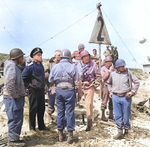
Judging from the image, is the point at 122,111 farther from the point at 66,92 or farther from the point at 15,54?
the point at 15,54

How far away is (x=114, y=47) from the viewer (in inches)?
430

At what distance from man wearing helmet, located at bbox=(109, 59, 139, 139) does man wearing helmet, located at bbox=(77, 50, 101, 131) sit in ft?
2.26

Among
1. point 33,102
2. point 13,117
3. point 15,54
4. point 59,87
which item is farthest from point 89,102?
point 15,54

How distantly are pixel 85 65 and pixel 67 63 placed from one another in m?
1.04

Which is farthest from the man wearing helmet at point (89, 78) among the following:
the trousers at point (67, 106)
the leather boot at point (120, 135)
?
the trousers at point (67, 106)

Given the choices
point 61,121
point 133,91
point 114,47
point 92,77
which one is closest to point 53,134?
point 61,121

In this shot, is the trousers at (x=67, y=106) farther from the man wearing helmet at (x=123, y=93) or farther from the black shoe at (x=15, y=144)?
the man wearing helmet at (x=123, y=93)

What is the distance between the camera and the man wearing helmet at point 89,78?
17.9 feet

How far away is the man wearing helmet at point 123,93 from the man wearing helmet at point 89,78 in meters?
0.69

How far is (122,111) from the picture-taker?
4.98 m

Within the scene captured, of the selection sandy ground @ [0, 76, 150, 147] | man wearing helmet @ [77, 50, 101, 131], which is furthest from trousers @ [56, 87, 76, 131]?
man wearing helmet @ [77, 50, 101, 131]

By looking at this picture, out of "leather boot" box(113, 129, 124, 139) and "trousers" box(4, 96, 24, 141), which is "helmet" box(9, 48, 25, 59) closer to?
"trousers" box(4, 96, 24, 141)

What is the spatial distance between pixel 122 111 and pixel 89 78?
4.43ft

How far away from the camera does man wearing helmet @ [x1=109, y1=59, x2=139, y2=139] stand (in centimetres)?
485
